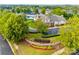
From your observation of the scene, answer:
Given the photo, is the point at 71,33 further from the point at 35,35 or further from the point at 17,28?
the point at 17,28

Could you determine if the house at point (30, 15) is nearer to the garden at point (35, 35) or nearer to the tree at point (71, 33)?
the garden at point (35, 35)

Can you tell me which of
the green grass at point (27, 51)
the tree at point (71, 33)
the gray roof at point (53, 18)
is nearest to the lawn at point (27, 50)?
the green grass at point (27, 51)

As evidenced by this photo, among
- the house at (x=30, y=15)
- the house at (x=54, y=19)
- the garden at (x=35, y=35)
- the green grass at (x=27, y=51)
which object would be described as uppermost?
the house at (x=30, y=15)

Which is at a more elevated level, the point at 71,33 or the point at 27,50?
the point at 71,33

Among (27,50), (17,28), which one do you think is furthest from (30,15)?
(27,50)

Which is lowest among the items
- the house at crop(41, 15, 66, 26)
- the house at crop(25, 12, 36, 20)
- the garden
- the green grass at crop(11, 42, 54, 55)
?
the green grass at crop(11, 42, 54, 55)

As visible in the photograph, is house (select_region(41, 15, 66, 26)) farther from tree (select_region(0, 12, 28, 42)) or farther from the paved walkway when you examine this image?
the paved walkway

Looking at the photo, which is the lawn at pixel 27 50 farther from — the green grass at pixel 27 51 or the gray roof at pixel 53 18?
the gray roof at pixel 53 18

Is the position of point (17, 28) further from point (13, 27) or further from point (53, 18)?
point (53, 18)

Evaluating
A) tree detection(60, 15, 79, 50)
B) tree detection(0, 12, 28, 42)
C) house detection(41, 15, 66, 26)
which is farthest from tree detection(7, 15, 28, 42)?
tree detection(60, 15, 79, 50)

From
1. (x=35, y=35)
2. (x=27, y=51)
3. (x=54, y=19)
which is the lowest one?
(x=27, y=51)

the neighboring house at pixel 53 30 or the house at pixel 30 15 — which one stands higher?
the house at pixel 30 15
